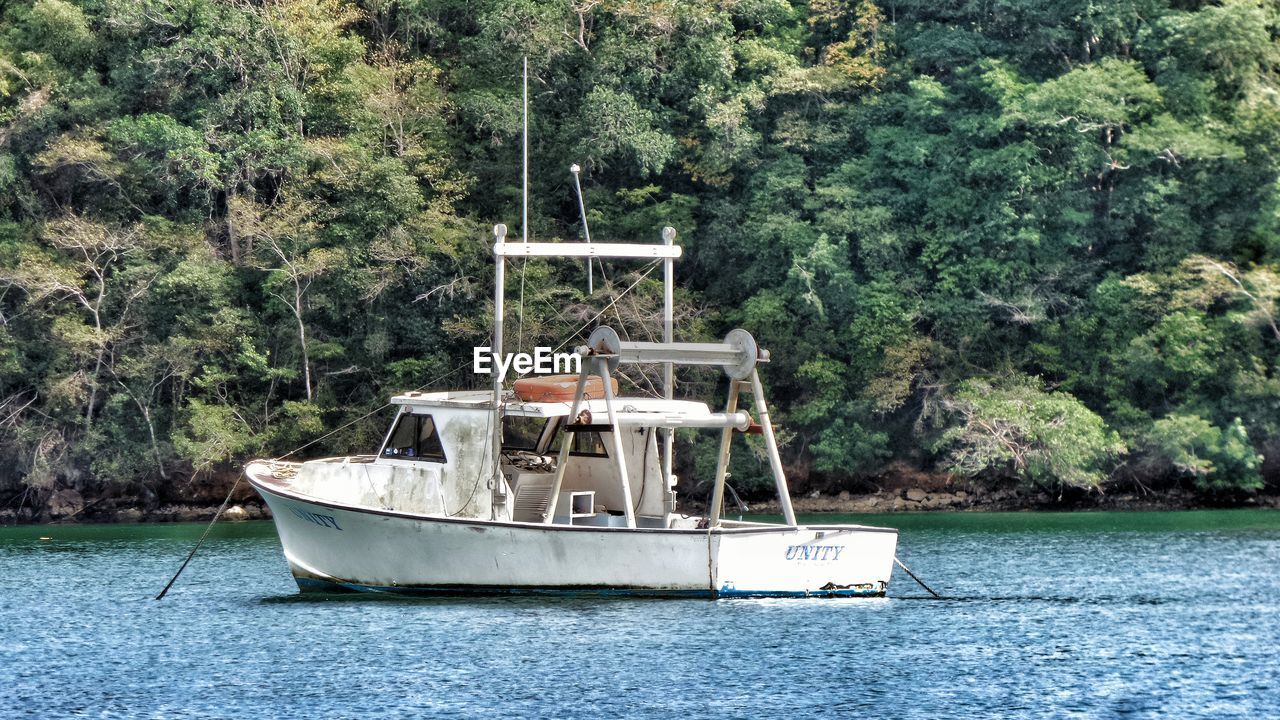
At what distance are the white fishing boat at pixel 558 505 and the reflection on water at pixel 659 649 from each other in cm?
45

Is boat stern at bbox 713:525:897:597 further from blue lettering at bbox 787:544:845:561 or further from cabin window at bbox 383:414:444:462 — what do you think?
cabin window at bbox 383:414:444:462

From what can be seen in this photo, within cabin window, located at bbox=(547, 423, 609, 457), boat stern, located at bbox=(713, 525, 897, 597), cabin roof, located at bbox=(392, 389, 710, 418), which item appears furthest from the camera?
cabin window, located at bbox=(547, 423, 609, 457)

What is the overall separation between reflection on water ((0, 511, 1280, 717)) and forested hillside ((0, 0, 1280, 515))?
47.0 feet

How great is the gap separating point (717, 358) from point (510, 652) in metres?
4.98

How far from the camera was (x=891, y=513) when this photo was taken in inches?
1705

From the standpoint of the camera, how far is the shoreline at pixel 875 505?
43.3 m

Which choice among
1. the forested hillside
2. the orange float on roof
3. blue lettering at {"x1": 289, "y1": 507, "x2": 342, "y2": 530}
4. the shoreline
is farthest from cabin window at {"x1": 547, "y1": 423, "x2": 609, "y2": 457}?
the forested hillside

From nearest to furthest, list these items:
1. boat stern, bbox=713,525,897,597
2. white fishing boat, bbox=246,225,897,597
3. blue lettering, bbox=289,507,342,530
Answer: boat stern, bbox=713,525,897,597 < white fishing boat, bbox=246,225,897,597 < blue lettering, bbox=289,507,342,530

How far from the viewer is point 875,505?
44.4 m

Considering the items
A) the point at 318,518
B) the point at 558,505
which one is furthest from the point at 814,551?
the point at 318,518

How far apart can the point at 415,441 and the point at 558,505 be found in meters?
2.53

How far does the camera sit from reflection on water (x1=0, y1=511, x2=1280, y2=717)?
18750mm

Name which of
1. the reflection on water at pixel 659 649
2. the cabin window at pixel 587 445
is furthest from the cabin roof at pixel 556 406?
the reflection on water at pixel 659 649

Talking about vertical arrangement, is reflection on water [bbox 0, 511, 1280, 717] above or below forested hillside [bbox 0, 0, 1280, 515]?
A: below
